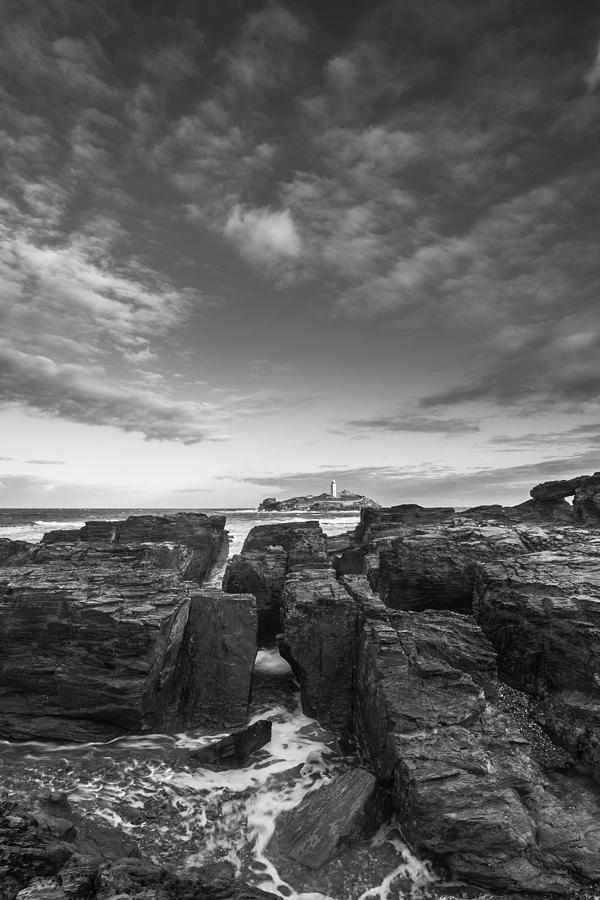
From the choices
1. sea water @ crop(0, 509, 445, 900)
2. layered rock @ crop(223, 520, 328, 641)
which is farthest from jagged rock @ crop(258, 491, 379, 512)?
sea water @ crop(0, 509, 445, 900)

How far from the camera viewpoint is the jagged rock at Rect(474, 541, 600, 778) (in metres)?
7.70

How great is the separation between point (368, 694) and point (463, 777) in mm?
2350

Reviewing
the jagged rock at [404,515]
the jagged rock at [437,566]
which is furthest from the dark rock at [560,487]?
the jagged rock at [437,566]

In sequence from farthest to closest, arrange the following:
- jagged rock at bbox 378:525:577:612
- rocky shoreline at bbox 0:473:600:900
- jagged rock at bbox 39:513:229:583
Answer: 1. jagged rock at bbox 39:513:229:583
2. jagged rock at bbox 378:525:577:612
3. rocky shoreline at bbox 0:473:600:900

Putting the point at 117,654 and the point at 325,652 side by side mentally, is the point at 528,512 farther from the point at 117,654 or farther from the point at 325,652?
the point at 117,654

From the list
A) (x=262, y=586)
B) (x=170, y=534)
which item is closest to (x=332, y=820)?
(x=262, y=586)

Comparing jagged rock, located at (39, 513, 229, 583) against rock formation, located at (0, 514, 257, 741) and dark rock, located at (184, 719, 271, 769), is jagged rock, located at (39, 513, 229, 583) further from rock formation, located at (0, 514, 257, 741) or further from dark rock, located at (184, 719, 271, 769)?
dark rock, located at (184, 719, 271, 769)

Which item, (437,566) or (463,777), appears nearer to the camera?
(463,777)

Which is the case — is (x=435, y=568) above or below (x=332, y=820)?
above

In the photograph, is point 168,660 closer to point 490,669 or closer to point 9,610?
point 9,610

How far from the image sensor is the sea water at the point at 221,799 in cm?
594

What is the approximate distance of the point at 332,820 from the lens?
6535 millimetres

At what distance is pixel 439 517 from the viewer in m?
30.1

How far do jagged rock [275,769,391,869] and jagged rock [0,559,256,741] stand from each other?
3.18 metres
